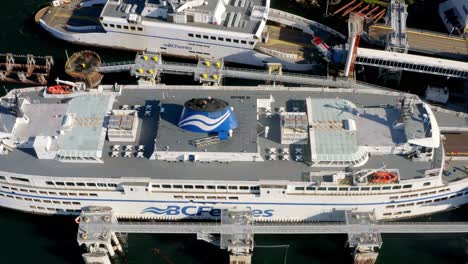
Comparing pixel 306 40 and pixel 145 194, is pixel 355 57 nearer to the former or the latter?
pixel 306 40

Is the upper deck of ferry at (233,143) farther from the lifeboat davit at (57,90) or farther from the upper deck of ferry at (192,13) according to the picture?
the upper deck of ferry at (192,13)

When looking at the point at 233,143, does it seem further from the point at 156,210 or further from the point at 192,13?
the point at 192,13

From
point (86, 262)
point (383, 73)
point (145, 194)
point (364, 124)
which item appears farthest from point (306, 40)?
point (86, 262)

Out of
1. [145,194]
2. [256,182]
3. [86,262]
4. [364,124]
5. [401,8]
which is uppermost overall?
[401,8]

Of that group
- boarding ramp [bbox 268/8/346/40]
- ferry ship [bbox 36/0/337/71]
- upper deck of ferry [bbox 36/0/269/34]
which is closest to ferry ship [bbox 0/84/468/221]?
ferry ship [bbox 36/0/337/71]

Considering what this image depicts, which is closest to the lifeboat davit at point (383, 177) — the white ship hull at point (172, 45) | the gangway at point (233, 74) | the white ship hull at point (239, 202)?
the white ship hull at point (239, 202)

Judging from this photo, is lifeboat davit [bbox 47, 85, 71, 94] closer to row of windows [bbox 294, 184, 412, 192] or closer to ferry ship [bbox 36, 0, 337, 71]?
ferry ship [bbox 36, 0, 337, 71]
